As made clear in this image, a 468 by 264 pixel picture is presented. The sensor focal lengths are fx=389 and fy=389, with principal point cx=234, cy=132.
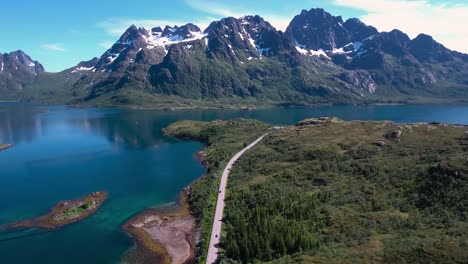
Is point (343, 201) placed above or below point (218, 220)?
above

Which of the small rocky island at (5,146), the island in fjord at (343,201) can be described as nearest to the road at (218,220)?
the island in fjord at (343,201)

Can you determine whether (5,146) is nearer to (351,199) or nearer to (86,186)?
(86,186)

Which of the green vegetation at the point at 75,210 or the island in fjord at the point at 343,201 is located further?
the green vegetation at the point at 75,210

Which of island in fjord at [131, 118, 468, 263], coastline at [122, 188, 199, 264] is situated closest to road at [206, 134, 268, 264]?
island in fjord at [131, 118, 468, 263]

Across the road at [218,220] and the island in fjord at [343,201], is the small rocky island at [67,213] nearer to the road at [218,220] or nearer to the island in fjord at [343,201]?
the island in fjord at [343,201]

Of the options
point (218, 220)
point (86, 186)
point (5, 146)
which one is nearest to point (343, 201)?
point (218, 220)

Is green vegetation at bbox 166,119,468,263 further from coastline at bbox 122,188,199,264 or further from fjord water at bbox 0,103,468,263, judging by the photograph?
fjord water at bbox 0,103,468,263
